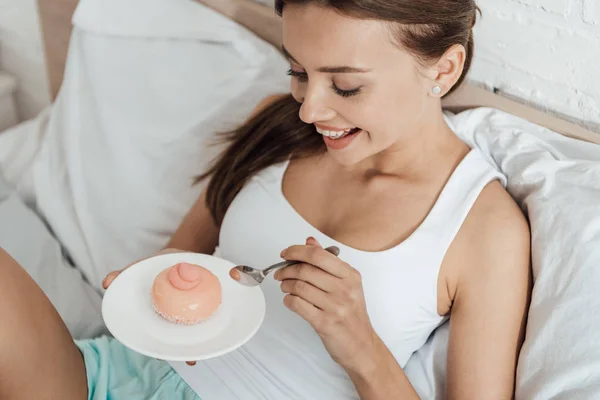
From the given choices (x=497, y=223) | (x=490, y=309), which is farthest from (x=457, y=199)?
→ (x=490, y=309)

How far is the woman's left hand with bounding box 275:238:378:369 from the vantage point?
2.71ft

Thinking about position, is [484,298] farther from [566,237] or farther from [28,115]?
[28,115]

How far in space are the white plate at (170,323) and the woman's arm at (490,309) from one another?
297mm

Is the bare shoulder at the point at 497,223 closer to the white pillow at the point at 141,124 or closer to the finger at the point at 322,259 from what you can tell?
the finger at the point at 322,259

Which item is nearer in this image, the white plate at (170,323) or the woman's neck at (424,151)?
the white plate at (170,323)

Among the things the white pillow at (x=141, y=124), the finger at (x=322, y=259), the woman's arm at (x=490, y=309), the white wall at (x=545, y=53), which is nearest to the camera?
the finger at (x=322, y=259)

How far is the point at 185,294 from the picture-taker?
35.8 inches

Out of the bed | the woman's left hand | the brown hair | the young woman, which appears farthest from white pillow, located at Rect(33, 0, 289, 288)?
the woman's left hand

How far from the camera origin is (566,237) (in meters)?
0.93

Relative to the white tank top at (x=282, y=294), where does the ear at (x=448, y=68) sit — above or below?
above

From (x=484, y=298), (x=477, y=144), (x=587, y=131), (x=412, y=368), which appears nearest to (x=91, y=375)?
(x=412, y=368)

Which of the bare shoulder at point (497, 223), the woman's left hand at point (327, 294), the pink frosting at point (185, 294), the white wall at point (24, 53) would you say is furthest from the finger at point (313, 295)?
the white wall at point (24, 53)

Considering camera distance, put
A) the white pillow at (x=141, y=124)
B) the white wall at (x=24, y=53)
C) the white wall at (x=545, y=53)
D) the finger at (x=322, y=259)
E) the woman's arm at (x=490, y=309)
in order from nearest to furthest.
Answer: the finger at (x=322, y=259) < the woman's arm at (x=490, y=309) < the white wall at (x=545, y=53) < the white pillow at (x=141, y=124) < the white wall at (x=24, y=53)

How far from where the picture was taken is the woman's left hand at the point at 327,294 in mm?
825
